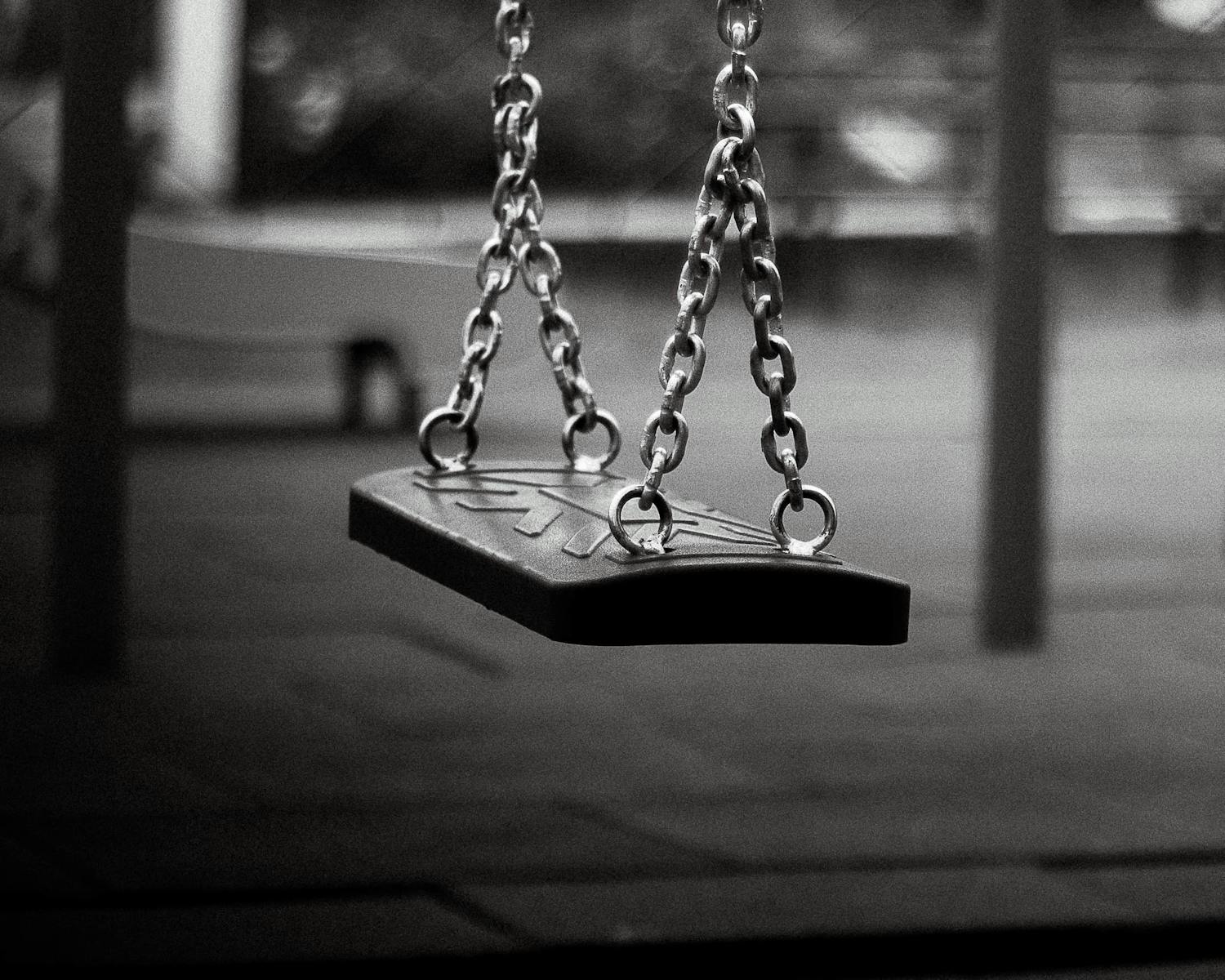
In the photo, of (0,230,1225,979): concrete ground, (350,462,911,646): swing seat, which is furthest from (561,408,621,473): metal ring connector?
(0,230,1225,979): concrete ground

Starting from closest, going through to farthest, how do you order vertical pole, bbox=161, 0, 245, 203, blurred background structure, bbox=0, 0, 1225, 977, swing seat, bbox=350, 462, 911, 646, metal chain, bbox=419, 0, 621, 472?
swing seat, bbox=350, 462, 911, 646 < metal chain, bbox=419, 0, 621, 472 < blurred background structure, bbox=0, 0, 1225, 977 < vertical pole, bbox=161, 0, 245, 203

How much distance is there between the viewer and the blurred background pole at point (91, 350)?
17.2 ft

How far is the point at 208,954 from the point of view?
329 cm

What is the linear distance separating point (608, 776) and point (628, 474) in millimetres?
4900

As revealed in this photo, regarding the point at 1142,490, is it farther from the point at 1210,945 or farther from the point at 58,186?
the point at 1210,945

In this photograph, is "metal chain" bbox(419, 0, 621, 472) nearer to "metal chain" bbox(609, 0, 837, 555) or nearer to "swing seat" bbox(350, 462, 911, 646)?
"swing seat" bbox(350, 462, 911, 646)

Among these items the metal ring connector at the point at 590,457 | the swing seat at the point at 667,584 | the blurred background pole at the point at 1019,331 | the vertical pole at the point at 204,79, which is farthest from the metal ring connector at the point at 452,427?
the vertical pole at the point at 204,79

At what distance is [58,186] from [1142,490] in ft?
18.8

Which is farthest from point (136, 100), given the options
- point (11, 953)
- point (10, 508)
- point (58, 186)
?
point (11, 953)

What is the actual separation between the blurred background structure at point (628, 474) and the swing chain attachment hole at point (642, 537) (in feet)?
4.50

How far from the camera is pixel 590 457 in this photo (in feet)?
9.59

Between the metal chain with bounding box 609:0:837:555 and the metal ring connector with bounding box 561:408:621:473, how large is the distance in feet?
2.02

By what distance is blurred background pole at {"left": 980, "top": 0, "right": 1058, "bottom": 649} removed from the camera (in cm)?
598

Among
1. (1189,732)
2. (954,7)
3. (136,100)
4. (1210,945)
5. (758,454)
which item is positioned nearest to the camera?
(1210,945)
